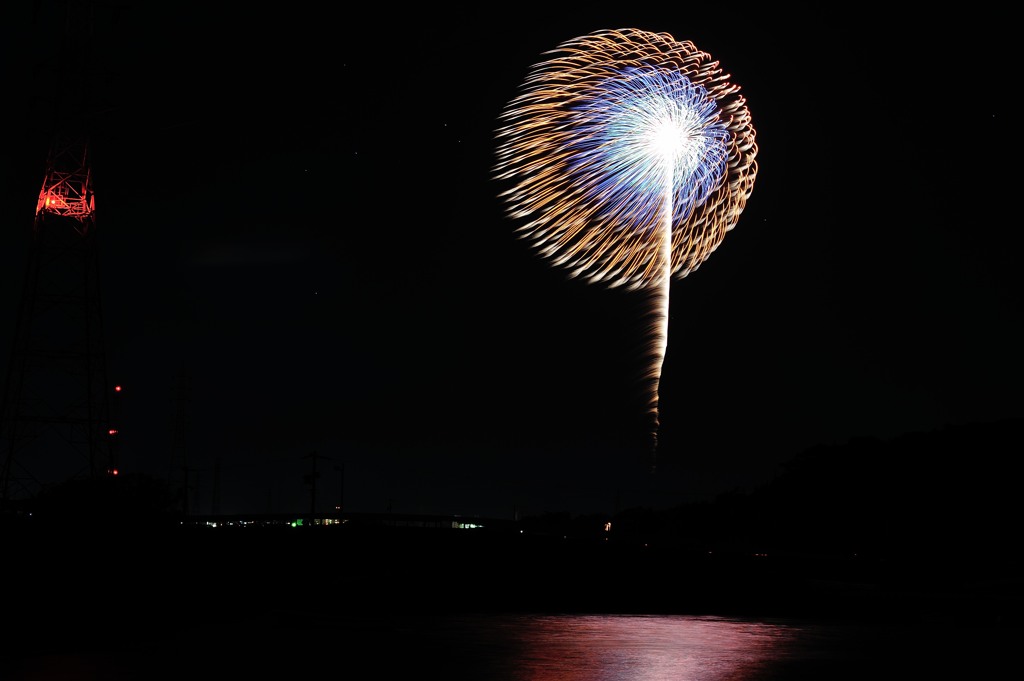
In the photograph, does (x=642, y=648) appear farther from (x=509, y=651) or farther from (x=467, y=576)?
(x=467, y=576)

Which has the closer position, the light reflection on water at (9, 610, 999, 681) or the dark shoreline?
the light reflection on water at (9, 610, 999, 681)

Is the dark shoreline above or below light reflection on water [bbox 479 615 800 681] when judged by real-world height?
above

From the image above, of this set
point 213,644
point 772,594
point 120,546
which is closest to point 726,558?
point 772,594

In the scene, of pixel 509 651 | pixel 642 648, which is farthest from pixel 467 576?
pixel 509 651

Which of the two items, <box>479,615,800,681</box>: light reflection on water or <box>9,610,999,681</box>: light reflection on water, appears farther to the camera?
<box>479,615,800,681</box>: light reflection on water

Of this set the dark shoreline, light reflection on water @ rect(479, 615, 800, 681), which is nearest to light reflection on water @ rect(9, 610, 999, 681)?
light reflection on water @ rect(479, 615, 800, 681)

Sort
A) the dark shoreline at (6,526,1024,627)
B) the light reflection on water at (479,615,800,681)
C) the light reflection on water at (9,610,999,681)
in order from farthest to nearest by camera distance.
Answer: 1. the dark shoreline at (6,526,1024,627)
2. the light reflection on water at (479,615,800,681)
3. the light reflection on water at (9,610,999,681)

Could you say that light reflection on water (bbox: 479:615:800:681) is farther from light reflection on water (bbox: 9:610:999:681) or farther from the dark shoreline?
the dark shoreline

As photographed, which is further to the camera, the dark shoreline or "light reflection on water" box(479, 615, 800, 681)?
the dark shoreline

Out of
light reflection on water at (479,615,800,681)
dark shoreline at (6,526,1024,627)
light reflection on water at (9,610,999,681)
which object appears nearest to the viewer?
light reflection on water at (9,610,999,681)

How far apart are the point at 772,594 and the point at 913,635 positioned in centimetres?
3606

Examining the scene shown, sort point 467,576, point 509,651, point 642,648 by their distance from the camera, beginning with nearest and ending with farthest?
point 509,651, point 642,648, point 467,576

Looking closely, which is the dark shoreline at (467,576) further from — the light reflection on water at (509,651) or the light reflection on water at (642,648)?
the light reflection on water at (642,648)

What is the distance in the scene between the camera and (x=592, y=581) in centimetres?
9594
